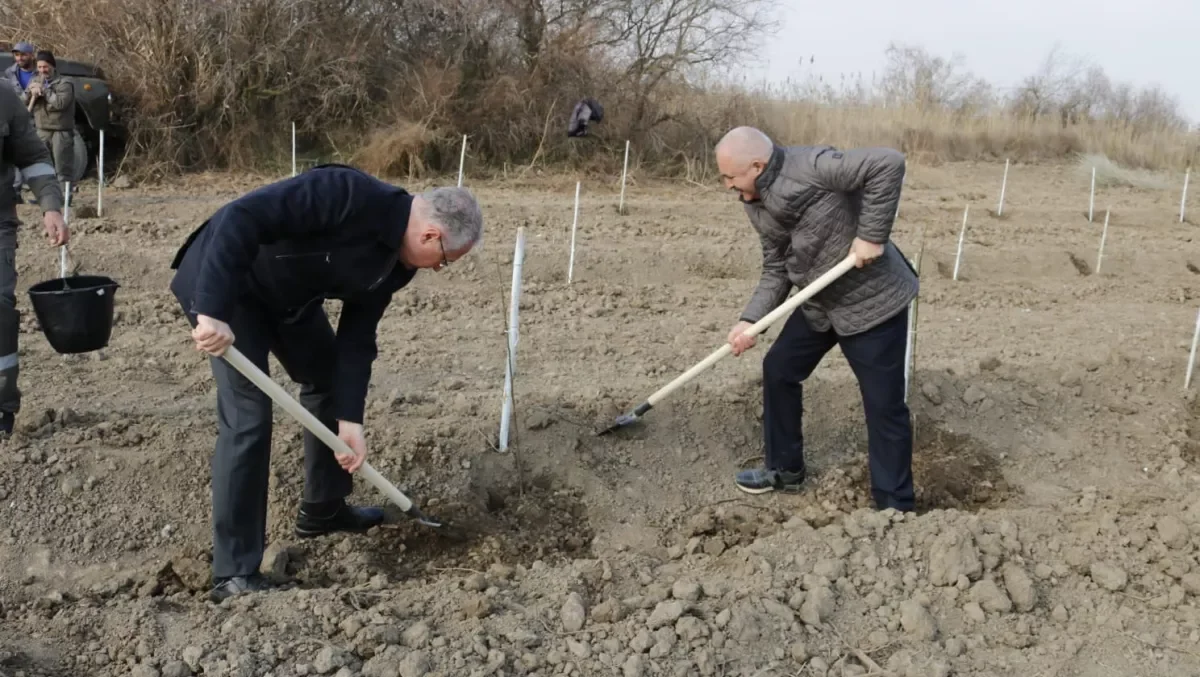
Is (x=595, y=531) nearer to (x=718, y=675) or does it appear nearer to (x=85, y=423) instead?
(x=718, y=675)

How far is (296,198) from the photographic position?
8.94ft

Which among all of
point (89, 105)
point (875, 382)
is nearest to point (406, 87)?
point (89, 105)

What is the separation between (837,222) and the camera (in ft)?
11.8

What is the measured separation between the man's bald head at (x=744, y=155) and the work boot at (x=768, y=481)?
143 cm

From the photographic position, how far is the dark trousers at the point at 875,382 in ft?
12.0

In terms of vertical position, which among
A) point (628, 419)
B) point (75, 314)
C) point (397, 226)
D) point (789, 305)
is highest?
point (397, 226)

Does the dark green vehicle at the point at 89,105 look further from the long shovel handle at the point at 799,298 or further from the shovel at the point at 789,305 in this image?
the long shovel handle at the point at 799,298

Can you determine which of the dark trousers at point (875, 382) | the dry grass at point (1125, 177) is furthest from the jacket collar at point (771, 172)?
the dry grass at point (1125, 177)

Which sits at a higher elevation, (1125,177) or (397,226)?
(1125,177)

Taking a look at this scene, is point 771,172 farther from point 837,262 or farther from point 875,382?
point 875,382

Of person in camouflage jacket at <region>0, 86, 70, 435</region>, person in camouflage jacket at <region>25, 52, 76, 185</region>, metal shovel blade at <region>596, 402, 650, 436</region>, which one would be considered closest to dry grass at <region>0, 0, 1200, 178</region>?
person in camouflage jacket at <region>25, 52, 76, 185</region>

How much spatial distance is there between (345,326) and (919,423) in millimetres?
3110

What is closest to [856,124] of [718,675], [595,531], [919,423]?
[919,423]

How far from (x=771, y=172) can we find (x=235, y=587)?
2.39 m
